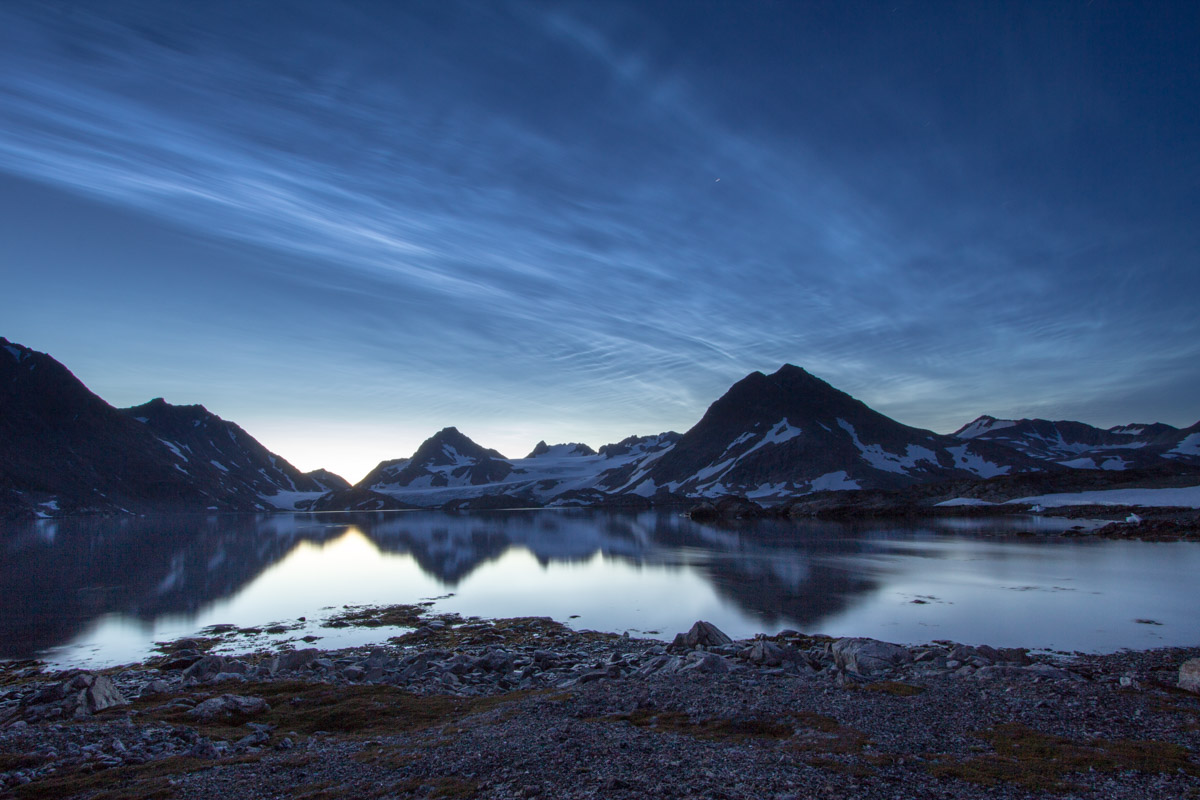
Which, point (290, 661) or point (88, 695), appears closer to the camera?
point (88, 695)

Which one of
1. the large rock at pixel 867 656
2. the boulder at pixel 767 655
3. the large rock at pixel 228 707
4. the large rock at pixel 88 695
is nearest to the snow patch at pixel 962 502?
the large rock at pixel 867 656

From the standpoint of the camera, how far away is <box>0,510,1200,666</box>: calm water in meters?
26.6

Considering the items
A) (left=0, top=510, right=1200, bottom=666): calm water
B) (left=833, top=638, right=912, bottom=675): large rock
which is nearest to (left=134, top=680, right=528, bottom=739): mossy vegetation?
(left=833, top=638, right=912, bottom=675): large rock

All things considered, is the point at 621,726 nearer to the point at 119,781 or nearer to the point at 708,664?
the point at 708,664

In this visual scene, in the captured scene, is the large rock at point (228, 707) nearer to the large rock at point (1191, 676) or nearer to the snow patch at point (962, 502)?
the large rock at point (1191, 676)

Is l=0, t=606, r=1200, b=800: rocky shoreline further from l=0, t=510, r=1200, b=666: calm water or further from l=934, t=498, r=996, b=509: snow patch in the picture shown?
l=934, t=498, r=996, b=509: snow patch

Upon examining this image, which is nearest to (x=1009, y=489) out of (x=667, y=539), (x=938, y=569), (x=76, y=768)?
(x=667, y=539)

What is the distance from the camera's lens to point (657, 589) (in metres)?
39.9

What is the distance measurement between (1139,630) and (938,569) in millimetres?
21255

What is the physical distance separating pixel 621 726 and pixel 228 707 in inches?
372

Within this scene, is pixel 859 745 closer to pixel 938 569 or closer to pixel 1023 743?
pixel 1023 743

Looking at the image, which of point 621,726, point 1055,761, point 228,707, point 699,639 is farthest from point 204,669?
point 1055,761

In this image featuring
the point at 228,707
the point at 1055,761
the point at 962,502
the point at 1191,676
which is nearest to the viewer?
the point at 1055,761

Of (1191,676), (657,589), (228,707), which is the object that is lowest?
(657,589)
